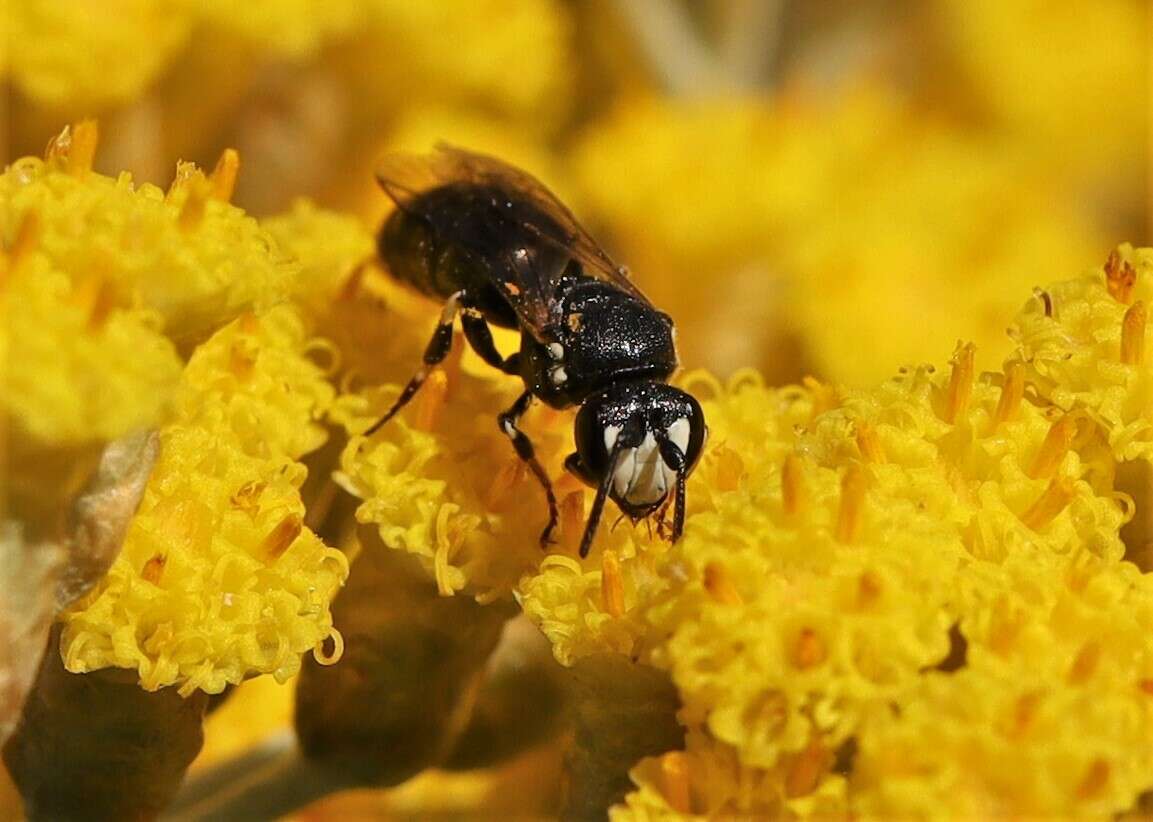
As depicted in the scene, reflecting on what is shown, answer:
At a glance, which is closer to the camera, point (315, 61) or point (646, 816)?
point (646, 816)

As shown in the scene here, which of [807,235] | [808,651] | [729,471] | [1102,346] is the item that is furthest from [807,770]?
[807,235]

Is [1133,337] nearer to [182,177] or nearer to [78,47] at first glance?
[182,177]

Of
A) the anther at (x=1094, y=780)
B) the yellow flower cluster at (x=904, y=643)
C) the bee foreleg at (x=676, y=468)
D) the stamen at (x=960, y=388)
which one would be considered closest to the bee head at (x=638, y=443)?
the bee foreleg at (x=676, y=468)

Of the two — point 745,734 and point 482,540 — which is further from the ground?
point 482,540

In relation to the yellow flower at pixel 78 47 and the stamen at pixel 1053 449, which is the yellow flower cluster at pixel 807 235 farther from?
the stamen at pixel 1053 449

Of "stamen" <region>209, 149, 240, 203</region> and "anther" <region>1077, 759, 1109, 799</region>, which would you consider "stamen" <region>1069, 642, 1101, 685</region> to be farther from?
"stamen" <region>209, 149, 240, 203</region>

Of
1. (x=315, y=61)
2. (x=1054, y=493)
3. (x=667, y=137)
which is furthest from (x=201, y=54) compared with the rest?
(x=1054, y=493)

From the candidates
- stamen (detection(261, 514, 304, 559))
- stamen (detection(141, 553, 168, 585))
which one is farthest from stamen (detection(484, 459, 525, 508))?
stamen (detection(141, 553, 168, 585))

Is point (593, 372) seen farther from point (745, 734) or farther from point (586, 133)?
point (586, 133)
